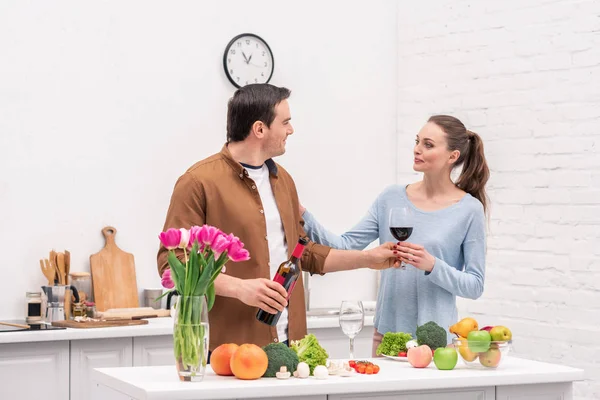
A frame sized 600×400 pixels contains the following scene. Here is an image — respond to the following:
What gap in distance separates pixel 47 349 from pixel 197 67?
1841 mm

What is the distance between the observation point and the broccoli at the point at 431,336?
308 cm

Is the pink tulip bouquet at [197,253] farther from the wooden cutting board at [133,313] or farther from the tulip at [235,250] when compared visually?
the wooden cutting board at [133,313]

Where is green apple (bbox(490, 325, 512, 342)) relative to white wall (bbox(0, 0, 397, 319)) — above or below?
below

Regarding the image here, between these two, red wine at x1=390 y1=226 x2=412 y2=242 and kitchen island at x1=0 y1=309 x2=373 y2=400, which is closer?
red wine at x1=390 y1=226 x2=412 y2=242

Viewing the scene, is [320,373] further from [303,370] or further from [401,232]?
[401,232]

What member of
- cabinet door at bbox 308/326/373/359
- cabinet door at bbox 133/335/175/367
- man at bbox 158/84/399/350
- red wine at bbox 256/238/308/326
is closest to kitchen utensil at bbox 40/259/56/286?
cabinet door at bbox 133/335/175/367

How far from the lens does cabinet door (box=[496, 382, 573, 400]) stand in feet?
9.63

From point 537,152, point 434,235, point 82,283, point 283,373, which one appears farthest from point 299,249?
point 537,152

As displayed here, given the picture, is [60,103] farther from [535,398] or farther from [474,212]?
[535,398]

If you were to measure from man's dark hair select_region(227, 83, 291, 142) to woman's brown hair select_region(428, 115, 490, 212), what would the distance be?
2.84ft

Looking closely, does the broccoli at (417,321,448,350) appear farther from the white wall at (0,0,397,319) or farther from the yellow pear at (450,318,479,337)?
the white wall at (0,0,397,319)

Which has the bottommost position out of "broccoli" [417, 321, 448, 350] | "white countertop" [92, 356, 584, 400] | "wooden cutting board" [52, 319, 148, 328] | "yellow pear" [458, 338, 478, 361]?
"white countertop" [92, 356, 584, 400]

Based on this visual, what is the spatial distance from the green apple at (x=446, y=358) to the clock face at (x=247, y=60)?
2.69 m

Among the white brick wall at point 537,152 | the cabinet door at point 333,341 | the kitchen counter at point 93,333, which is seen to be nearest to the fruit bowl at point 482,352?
the white brick wall at point 537,152
